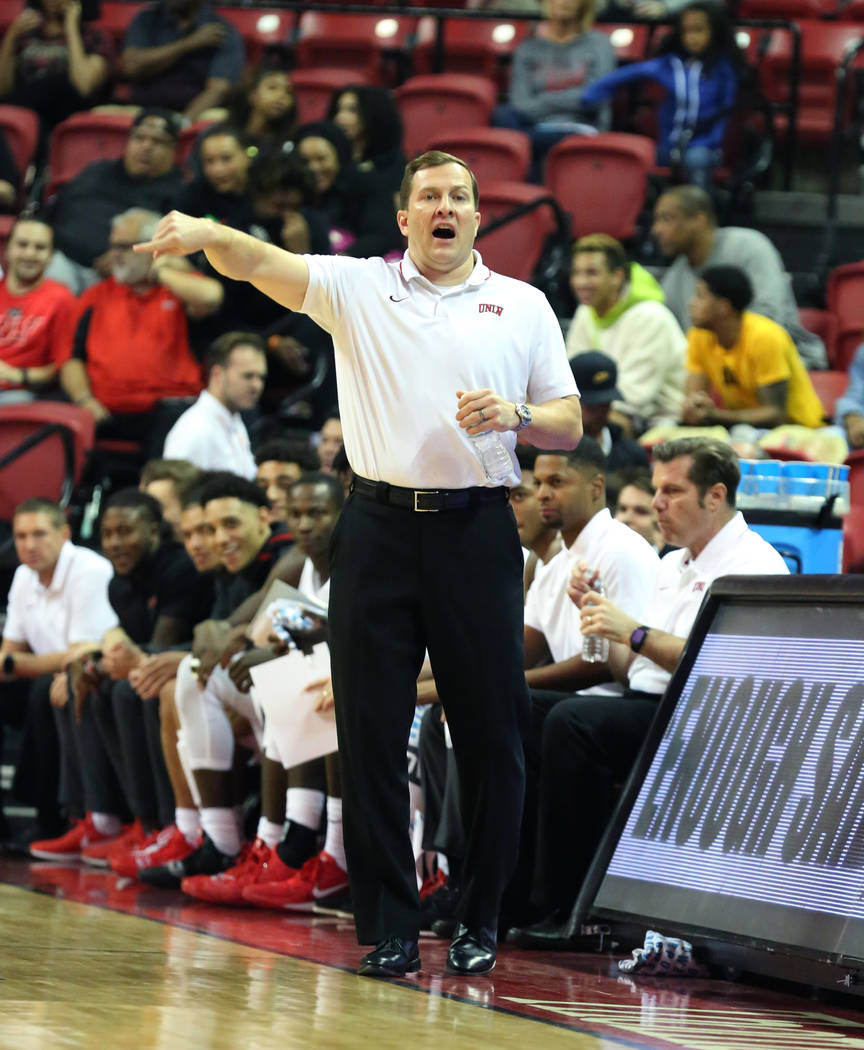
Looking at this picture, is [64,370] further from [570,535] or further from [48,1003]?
[48,1003]

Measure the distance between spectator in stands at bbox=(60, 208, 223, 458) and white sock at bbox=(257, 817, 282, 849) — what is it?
3057mm

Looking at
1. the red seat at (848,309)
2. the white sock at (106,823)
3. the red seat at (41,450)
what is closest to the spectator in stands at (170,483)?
the red seat at (41,450)

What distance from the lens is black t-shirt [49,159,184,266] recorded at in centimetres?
914

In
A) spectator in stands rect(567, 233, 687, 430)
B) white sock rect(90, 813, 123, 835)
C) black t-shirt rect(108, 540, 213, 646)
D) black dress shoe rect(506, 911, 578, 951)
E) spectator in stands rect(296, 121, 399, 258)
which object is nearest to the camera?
black dress shoe rect(506, 911, 578, 951)

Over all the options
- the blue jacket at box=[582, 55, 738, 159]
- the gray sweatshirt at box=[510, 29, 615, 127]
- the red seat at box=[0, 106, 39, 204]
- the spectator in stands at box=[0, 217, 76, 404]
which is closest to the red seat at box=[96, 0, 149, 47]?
the red seat at box=[0, 106, 39, 204]

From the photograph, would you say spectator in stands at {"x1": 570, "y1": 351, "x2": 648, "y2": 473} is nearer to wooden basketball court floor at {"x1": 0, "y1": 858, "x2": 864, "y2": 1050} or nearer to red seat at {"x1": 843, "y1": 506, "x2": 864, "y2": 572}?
red seat at {"x1": 843, "y1": 506, "x2": 864, "y2": 572}

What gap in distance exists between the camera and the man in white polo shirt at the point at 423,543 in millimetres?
3816

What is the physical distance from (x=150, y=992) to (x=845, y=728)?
153 centimetres

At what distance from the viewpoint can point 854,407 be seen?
7.13 m

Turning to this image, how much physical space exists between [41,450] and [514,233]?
2.58 meters

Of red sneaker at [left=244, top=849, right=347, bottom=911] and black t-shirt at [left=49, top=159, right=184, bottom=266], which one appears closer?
red sneaker at [left=244, top=849, right=347, bottom=911]

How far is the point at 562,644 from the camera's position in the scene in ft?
16.8

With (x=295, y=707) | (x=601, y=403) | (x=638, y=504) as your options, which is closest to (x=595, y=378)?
(x=601, y=403)

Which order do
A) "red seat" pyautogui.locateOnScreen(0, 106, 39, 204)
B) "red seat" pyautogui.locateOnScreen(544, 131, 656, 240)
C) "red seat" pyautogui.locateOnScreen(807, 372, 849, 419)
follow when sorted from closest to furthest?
"red seat" pyautogui.locateOnScreen(807, 372, 849, 419)
"red seat" pyautogui.locateOnScreen(544, 131, 656, 240)
"red seat" pyautogui.locateOnScreen(0, 106, 39, 204)
